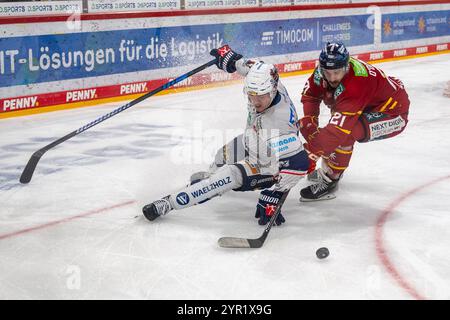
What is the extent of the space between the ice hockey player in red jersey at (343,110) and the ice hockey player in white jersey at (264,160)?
30 centimetres

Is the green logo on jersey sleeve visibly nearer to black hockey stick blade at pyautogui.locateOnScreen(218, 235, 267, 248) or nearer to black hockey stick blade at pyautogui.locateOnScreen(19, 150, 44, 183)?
black hockey stick blade at pyautogui.locateOnScreen(218, 235, 267, 248)

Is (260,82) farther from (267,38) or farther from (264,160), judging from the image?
(267,38)

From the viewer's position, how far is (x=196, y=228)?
12.4 ft

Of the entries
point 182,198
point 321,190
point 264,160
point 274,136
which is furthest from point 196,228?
point 321,190

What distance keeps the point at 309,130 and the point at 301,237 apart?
1074 mm

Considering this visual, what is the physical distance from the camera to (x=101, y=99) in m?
8.25

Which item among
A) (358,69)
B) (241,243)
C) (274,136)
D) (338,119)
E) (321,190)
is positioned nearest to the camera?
(241,243)

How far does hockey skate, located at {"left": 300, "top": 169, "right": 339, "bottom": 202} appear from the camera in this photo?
14.1 ft

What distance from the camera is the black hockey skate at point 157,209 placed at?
3.84 metres

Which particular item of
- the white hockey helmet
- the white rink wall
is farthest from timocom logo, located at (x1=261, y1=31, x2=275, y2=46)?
the white hockey helmet

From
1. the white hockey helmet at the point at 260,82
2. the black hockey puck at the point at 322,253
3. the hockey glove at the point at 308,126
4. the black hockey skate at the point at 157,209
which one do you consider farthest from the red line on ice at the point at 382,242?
the black hockey skate at the point at 157,209

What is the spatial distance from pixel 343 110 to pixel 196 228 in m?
1.02
